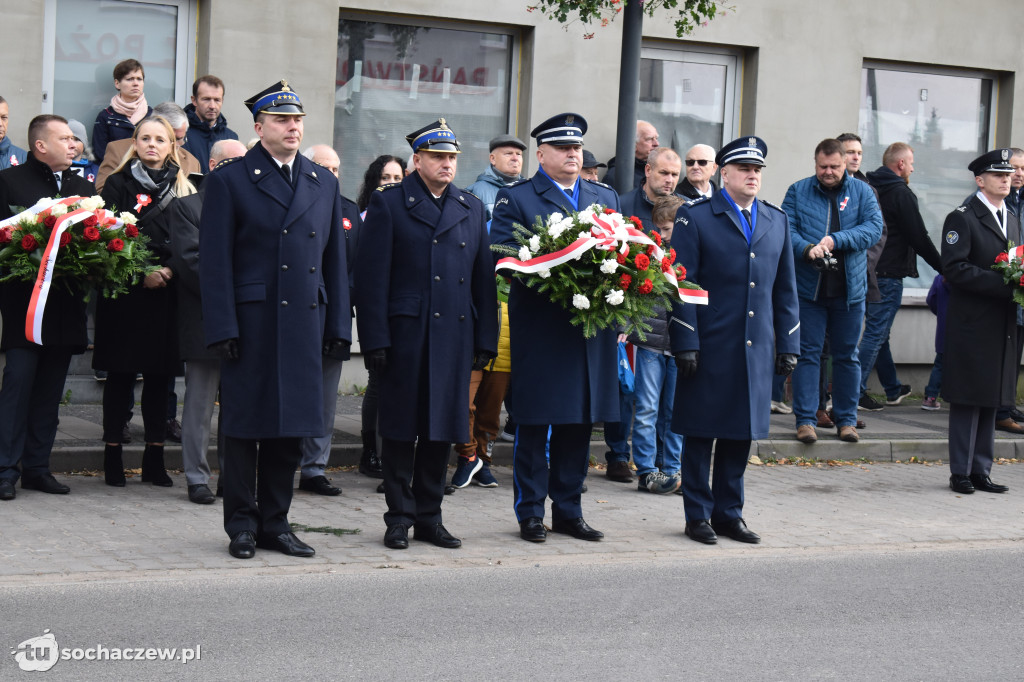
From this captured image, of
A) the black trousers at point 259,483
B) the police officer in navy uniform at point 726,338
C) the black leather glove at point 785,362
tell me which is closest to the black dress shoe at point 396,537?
the black trousers at point 259,483

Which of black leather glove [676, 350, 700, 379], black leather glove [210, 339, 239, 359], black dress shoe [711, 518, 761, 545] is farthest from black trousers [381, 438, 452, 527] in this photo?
black dress shoe [711, 518, 761, 545]

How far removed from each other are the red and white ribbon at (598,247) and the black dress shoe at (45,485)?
10.3 ft

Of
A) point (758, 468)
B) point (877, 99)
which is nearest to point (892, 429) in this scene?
point (758, 468)

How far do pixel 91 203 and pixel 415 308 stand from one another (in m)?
2.34

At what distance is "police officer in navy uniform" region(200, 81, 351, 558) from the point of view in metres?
6.80

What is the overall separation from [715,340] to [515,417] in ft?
4.05

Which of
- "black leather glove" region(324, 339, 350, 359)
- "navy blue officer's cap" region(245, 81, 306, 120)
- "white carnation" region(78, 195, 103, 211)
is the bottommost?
"black leather glove" region(324, 339, 350, 359)

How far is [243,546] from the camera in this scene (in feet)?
22.5

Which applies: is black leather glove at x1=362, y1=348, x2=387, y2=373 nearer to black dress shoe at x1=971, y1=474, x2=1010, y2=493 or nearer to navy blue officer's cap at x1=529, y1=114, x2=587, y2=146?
navy blue officer's cap at x1=529, y1=114, x2=587, y2=146

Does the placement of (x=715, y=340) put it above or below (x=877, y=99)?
below

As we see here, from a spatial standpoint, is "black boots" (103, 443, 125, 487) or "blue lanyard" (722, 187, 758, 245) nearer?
"blue lanyard" (722, 187, 758, 245)

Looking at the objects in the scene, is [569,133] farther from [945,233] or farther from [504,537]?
[945,233]

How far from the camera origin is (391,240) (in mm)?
7242

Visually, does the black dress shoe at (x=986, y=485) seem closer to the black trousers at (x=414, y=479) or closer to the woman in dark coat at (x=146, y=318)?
the black trousers at (x=414, y=479)
